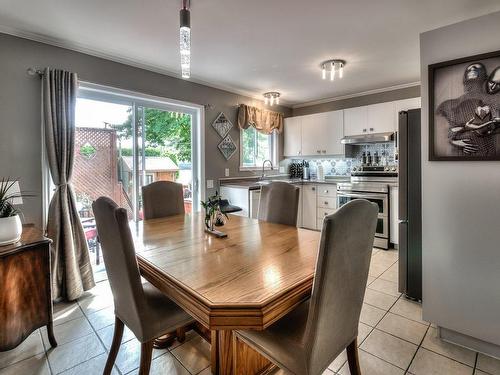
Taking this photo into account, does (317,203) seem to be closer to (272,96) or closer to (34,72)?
(272,96)

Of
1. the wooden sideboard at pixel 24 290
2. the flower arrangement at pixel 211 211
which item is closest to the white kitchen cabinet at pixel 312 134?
the flower arrangement at pixel 211 211

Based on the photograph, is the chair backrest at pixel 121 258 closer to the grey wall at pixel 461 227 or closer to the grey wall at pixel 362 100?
the grey wall at pixel 461 227

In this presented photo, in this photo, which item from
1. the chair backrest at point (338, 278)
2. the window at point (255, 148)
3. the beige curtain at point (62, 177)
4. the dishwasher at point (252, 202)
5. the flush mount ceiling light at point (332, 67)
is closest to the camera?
the chair backrest at point (338, 278)

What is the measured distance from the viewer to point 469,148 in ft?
5.49

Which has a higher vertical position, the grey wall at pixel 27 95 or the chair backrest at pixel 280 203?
the grey wall at pixel 27 95

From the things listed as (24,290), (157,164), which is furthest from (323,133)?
(24,290)

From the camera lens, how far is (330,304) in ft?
3.32

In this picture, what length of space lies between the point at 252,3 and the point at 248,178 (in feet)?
9.17

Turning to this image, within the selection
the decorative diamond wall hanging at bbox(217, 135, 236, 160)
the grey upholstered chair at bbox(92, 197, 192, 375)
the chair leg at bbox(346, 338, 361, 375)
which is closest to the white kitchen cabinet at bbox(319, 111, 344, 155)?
the decorative diamond wall hanging at bbox(217, 135, 236, 160)

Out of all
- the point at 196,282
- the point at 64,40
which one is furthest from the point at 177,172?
the point at 196,282

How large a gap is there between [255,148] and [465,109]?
331 centimetres

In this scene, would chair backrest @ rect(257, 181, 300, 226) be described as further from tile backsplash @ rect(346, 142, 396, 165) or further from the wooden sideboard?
tile backsplash @ rect(346, 142, 396, 165)

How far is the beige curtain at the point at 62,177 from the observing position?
7.89ft

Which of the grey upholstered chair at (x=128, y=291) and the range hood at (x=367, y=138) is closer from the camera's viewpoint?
the grey upholstered chair at (x=128, y=291)
